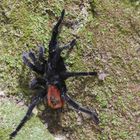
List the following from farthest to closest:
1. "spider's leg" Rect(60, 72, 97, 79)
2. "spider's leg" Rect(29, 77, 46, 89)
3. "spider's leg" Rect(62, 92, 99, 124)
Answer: "spider's leg" Rect(29, 77, 46, 89) → "spider's leg" Rect(62, 92, 99, 124) → "spider's leg" Rect(60, 72, 97, 79)

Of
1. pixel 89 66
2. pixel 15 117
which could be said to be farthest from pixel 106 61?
pixel 15 117

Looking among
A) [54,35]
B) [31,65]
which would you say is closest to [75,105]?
[31,65]

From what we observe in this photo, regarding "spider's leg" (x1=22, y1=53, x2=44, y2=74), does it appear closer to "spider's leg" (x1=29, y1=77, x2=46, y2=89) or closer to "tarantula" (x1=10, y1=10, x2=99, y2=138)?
"tarantula" (x1=10, y1=10, x2=99, y2=138)

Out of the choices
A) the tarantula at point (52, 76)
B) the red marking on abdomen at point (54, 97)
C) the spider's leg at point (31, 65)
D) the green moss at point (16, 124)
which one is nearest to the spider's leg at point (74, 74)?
the tarantula at point (52, 76)

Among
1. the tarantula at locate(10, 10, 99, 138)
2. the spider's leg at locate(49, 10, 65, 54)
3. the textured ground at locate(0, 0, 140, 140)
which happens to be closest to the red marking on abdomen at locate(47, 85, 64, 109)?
the tarantula at locate(10, 10, 99, 138)

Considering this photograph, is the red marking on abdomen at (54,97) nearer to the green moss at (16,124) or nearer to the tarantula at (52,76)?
the tarantula at (52,76)

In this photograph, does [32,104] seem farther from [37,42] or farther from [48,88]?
[37,42]
